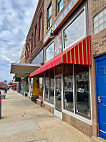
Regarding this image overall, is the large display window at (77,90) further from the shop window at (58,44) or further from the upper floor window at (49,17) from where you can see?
the upper floor window at (49,17)

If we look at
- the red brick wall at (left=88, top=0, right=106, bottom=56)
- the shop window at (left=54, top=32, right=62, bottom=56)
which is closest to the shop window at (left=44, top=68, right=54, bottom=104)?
the shop window at (left=54, top=32, right=62, bottom=56)

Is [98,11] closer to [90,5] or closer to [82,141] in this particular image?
[90,5]

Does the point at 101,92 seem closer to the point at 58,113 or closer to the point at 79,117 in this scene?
the point at 79,117

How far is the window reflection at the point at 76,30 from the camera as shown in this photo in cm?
519

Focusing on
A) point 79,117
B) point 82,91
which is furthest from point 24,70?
point 79,117

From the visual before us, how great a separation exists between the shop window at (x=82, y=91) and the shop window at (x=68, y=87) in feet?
1.50

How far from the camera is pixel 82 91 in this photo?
4930 millimetres

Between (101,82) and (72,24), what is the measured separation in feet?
11.3

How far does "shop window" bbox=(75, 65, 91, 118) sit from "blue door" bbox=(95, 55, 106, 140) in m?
0.61

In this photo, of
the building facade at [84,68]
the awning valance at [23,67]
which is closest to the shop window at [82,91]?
the building facade at [84,68]

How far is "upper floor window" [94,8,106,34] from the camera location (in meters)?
3.91

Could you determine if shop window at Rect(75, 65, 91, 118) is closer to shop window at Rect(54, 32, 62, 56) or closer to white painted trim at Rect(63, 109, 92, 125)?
white painted trim at Rect(63, 109, 92, 125)

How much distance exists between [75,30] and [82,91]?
9.09 ft

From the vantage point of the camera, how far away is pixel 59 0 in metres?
8.06
